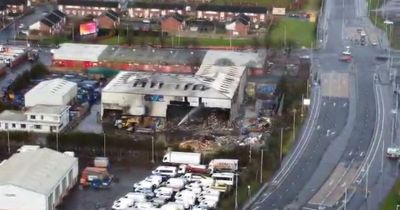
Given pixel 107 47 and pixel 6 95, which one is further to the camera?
pixel 107 47

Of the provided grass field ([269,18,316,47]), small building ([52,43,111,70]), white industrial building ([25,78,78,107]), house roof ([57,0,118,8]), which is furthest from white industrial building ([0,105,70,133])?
house roof ([57,0,118,8])

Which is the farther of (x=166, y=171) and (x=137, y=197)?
(x=166, y=171)

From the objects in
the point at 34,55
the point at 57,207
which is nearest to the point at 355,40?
the point at 34,55

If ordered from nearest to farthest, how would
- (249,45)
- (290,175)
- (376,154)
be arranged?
(290,175) < (376,154) < (249,45)

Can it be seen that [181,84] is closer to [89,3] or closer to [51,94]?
[51,94]

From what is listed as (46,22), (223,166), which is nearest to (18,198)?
(223,166)

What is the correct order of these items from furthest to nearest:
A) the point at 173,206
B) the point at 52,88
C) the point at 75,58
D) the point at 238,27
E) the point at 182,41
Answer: the point at 238,27, the point at 182,41, the point at 75,58, the point at 52,88, the point at 173,206

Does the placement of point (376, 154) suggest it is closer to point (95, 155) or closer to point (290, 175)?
point (290, 175)

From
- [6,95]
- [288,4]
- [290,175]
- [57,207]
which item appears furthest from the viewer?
[288,4]
